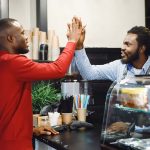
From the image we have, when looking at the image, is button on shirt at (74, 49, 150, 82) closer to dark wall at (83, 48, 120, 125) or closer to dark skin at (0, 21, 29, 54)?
dark wall at (83, 48, 120, 125)

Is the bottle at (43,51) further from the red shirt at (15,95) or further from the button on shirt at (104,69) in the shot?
the red shirt at (15,95)

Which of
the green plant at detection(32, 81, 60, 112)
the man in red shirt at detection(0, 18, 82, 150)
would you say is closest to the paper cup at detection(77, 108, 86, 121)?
the green plant at detection(32, 81, 60, 112)

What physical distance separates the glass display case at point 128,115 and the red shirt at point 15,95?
1.29ft

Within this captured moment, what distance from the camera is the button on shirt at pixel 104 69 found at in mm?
2846

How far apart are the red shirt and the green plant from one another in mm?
887

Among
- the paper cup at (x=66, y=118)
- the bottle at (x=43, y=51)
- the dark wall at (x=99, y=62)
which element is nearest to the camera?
the paper cup at (x=66, y=118)

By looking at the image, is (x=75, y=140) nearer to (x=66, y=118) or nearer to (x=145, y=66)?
(x=66, y=118)

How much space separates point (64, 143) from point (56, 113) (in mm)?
600

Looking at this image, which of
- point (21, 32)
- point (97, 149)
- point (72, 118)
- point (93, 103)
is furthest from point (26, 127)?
point (93, 103)

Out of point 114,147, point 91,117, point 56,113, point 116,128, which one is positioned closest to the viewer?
point 114,147

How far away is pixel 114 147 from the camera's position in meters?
1.70

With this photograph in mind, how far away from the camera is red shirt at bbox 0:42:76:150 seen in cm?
182

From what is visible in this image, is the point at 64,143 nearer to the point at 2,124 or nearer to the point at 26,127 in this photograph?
the point at 26,127

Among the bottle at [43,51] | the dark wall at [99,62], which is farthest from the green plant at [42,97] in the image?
the dark wall at [99,62]
